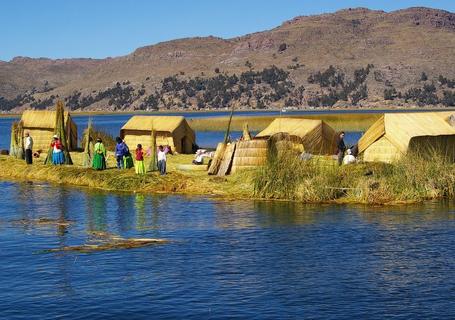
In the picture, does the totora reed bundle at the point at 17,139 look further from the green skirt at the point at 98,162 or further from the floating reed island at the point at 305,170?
the green skirt at the point at 98,162

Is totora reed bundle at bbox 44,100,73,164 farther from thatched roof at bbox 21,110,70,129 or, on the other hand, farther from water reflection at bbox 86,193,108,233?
thatched roof at bbox 21,110,70,129

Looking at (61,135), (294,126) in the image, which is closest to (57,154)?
(61,135)

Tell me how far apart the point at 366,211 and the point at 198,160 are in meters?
13.5

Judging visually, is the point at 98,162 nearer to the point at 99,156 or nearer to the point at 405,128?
the point at 99,156

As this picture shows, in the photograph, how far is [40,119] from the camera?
55062 millimetres

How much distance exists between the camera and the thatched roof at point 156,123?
5022 cm

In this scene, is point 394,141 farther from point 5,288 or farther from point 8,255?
point 5,288

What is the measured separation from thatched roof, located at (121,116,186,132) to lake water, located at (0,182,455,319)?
784 inches

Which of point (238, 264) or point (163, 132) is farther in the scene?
point (163, 132)

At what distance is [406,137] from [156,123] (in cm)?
1905

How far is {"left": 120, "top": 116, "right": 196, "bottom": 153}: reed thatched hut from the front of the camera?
164 ft

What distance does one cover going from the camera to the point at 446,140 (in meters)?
37.6

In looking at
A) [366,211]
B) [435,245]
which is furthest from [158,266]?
[366,211]

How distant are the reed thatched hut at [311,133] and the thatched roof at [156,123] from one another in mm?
6865
